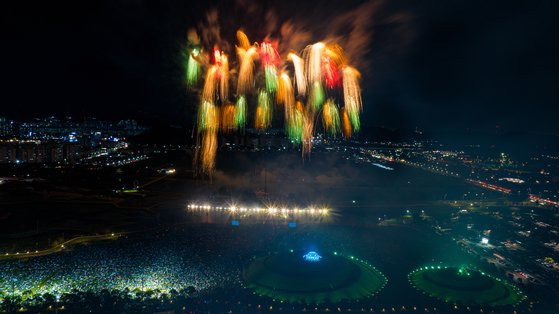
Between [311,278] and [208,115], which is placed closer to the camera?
[311,278]

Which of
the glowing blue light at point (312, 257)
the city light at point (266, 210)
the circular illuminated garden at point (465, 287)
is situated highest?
the city light at point (266, 210)

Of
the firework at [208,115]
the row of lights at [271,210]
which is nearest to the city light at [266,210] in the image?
the row of lights at [271,210]

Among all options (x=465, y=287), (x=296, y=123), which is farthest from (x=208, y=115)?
(x=465, y=287)

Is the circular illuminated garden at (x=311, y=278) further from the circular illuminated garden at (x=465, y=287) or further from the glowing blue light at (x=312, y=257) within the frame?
the circular illuminated garden at (x=465, y=287)

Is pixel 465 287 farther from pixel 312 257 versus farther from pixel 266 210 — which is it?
pixel 266 210

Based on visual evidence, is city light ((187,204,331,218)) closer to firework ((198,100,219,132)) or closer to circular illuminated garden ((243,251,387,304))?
firework ((198,100,219,132))

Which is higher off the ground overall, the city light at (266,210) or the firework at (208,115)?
the firework at (208,115)

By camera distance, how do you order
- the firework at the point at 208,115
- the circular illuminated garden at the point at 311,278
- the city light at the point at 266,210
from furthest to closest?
the city light at the point at 266,210, the firework at the point at 208,115, the circular illuminated garden at the point at 311,278
